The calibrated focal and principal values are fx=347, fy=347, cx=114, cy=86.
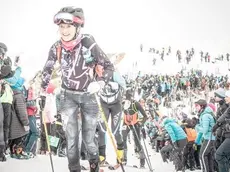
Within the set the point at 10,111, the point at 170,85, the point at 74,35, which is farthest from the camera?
the point at 170,85

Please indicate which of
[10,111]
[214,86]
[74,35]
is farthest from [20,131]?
[214,86]

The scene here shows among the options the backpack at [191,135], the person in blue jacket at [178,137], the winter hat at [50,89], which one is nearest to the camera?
the winter hat at [50,89]

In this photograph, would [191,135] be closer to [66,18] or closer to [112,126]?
[112,126]

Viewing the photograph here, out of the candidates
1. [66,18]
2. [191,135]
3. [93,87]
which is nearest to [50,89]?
[93,87]

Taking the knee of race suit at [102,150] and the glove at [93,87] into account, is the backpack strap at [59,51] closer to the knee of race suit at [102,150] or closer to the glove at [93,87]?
the glove at [93,87]

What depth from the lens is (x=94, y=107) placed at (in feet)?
14.9

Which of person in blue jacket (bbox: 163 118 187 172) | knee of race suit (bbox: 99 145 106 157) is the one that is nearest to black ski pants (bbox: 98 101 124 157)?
knee of race suit (bbox: 99 145 106 157)

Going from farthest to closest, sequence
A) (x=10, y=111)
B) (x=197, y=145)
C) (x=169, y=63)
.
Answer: (x=169, y=63) → (x=197, y=145) → (x=10, y=111)

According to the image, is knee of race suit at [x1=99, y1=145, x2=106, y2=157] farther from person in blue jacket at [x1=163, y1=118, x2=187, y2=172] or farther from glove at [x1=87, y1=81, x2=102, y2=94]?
person in blue jacket at [x1=163, y1=118, x2=187, y2=172]

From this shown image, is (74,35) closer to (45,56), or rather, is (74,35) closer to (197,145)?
(45,56)

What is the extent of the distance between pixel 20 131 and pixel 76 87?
2.30 metres

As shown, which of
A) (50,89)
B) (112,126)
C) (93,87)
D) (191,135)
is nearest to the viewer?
(93,87)

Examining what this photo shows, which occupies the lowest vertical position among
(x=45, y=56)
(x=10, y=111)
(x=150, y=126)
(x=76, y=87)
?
(x=150, y=126)

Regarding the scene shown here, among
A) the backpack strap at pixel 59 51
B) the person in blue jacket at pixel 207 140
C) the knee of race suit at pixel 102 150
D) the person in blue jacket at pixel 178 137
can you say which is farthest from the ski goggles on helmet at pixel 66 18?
the person in blue jacket at pixel 178 137
